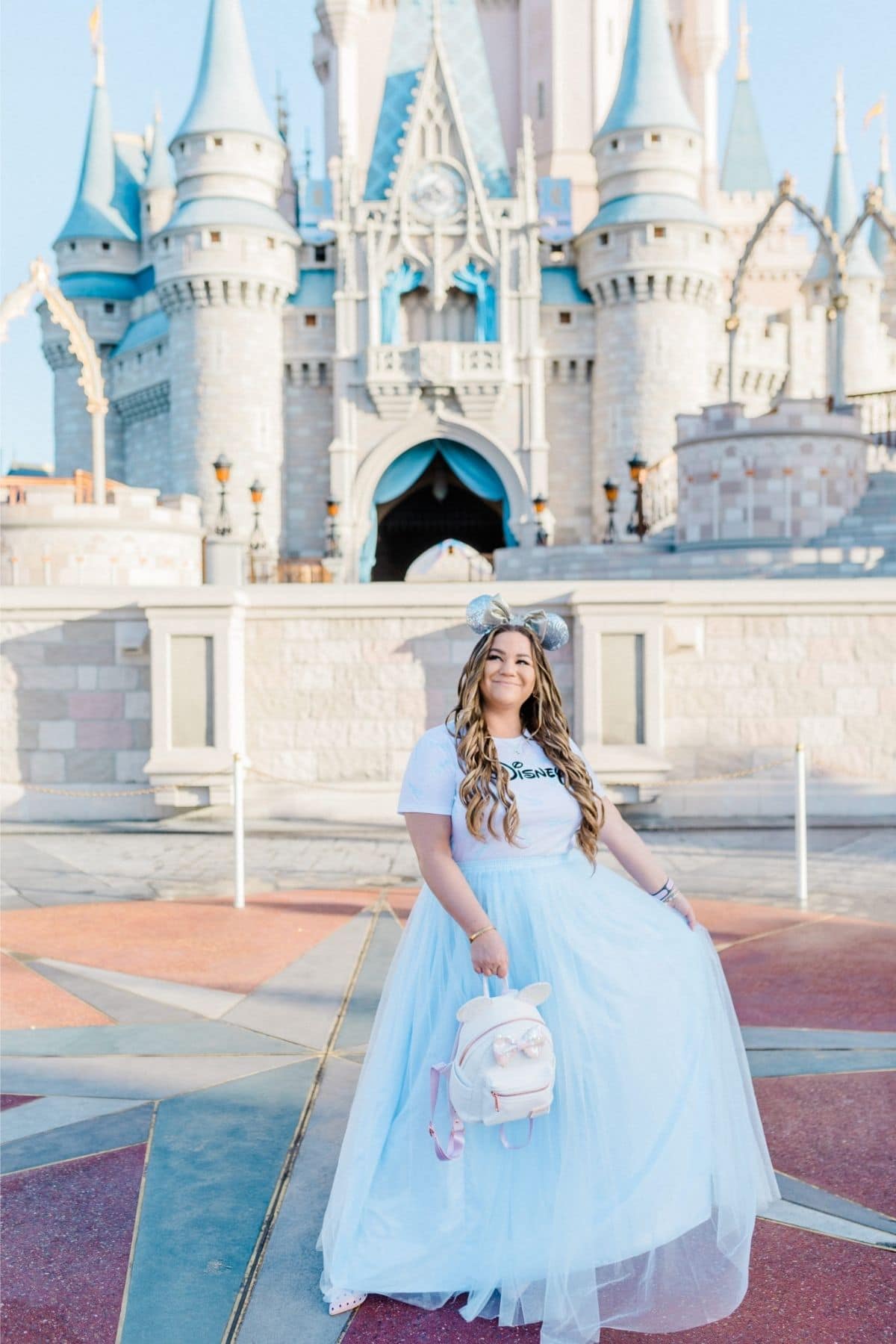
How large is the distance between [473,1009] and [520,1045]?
0.37ft

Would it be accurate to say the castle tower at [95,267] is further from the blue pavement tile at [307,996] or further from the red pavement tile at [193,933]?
the blue pavement tile at [307,996]

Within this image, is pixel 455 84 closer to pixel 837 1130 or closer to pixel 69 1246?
pixel 837 1130

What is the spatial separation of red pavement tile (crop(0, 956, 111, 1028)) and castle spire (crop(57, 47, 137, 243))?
36.2m

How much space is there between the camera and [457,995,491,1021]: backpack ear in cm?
237

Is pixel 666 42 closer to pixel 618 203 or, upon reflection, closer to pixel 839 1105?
pixel 618 203

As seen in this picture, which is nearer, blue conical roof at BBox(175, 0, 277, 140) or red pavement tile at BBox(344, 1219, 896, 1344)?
red pavement tile at BBox(344, 1219, 896, 1344)

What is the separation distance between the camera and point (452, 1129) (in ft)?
8.00

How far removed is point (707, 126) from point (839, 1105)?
129 feet

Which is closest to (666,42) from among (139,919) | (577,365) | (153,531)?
(577,365)

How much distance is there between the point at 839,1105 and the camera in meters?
3.49

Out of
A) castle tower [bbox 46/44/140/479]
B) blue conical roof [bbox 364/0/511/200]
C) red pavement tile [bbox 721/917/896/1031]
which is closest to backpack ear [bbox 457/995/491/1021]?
red pavement tile [bbox 721/917/896/1031]

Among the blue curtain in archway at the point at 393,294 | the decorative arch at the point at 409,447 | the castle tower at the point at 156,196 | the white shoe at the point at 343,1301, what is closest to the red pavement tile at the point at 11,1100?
the white shoe at the point at 343,1301

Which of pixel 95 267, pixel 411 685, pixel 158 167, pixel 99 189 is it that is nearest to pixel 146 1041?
pixel 411 685

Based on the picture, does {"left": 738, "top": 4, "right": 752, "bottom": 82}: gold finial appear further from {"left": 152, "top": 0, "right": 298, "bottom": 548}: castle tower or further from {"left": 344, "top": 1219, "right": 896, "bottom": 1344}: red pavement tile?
{"left": 344, "top": 1219, "right": 896, "bottom": 1344}: red pavement tile
